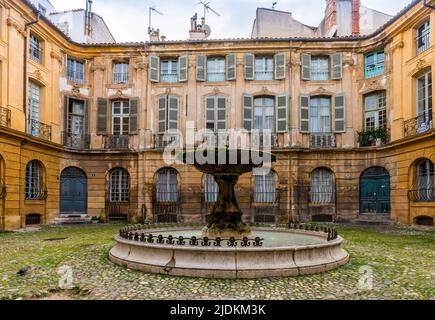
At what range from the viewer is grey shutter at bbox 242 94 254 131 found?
64.7 ft

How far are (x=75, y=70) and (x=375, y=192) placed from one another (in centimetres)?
1749

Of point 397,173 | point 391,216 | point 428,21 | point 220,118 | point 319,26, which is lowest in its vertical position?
point 391,216

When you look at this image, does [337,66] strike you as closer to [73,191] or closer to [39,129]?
[39,129]

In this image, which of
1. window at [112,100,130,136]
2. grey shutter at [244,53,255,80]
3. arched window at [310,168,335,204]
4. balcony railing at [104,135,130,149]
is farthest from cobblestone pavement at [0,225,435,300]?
grey shutter at [244,53,255,80]

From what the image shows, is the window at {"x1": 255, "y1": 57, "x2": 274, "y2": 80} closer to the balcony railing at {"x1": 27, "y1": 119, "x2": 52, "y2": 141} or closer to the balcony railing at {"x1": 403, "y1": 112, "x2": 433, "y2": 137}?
the balcony railing at {"x1": 403, "y1": 112, "x2": 433, "y2": 137}

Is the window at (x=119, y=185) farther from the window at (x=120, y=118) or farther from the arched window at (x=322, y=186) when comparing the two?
the arched window at (x=322, y=186)

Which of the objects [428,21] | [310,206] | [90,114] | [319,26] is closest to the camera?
[428,21]

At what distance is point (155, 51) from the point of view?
66.7ft

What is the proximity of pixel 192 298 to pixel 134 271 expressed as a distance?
1.95m

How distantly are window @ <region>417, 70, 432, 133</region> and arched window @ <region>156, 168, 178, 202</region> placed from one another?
12139 millimetres

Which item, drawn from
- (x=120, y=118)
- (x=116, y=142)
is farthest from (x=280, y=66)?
(x=116, y=142)

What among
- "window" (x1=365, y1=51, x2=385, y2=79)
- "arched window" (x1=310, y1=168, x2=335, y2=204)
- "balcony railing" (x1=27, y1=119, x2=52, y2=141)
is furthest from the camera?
"arched window" (x1=310, y1=168, x2=335, y2=204)
